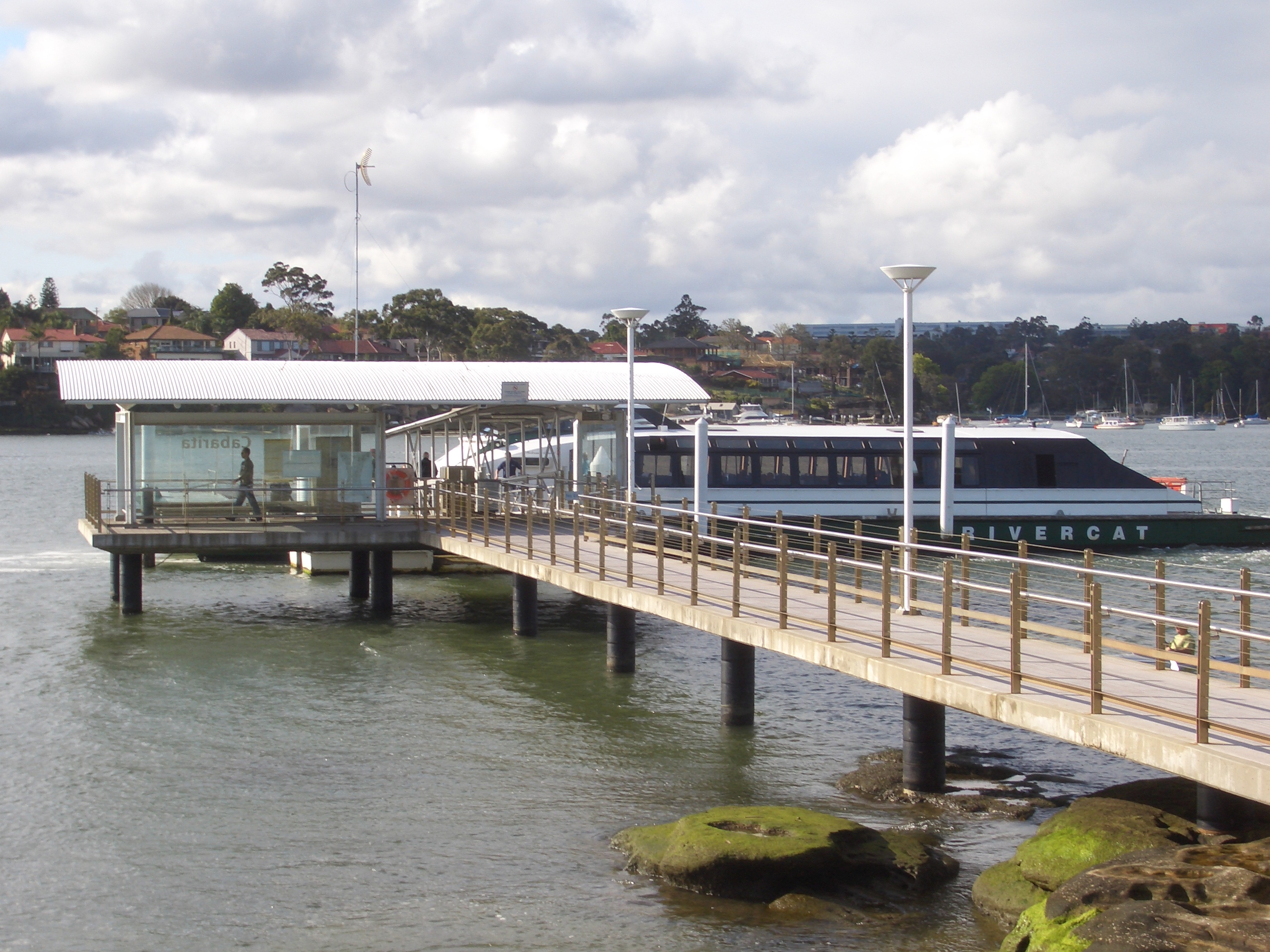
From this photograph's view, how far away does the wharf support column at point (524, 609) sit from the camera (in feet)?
81.9

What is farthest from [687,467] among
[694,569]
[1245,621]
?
[1245,621]

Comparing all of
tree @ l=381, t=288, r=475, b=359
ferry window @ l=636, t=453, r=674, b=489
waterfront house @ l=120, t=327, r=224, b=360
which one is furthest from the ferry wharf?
waterfront house @ l=120, t=327, r=224, b=360

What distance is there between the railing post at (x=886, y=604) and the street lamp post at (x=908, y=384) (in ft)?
5.86

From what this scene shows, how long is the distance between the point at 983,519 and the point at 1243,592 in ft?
94.9

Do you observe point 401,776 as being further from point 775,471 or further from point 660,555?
point 775,471

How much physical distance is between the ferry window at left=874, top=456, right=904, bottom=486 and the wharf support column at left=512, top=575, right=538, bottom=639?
15819 millimetres

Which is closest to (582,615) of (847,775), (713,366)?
(847,775)

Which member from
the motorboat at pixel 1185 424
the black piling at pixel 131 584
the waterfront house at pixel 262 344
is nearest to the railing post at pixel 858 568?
the black piling at pixel 131 584

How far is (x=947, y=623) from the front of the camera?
491 inches

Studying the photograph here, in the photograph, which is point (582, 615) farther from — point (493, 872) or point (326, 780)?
point (493, 872)

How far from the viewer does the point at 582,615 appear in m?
28.0

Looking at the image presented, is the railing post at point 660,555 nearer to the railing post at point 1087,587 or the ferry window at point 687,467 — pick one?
the railing post at point 1087,587

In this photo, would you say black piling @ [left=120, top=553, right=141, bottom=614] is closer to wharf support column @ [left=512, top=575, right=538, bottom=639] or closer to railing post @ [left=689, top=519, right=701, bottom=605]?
wharf support column @ [left=512, top=575, right=538, bottom=639]

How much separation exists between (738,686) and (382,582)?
11.7m
